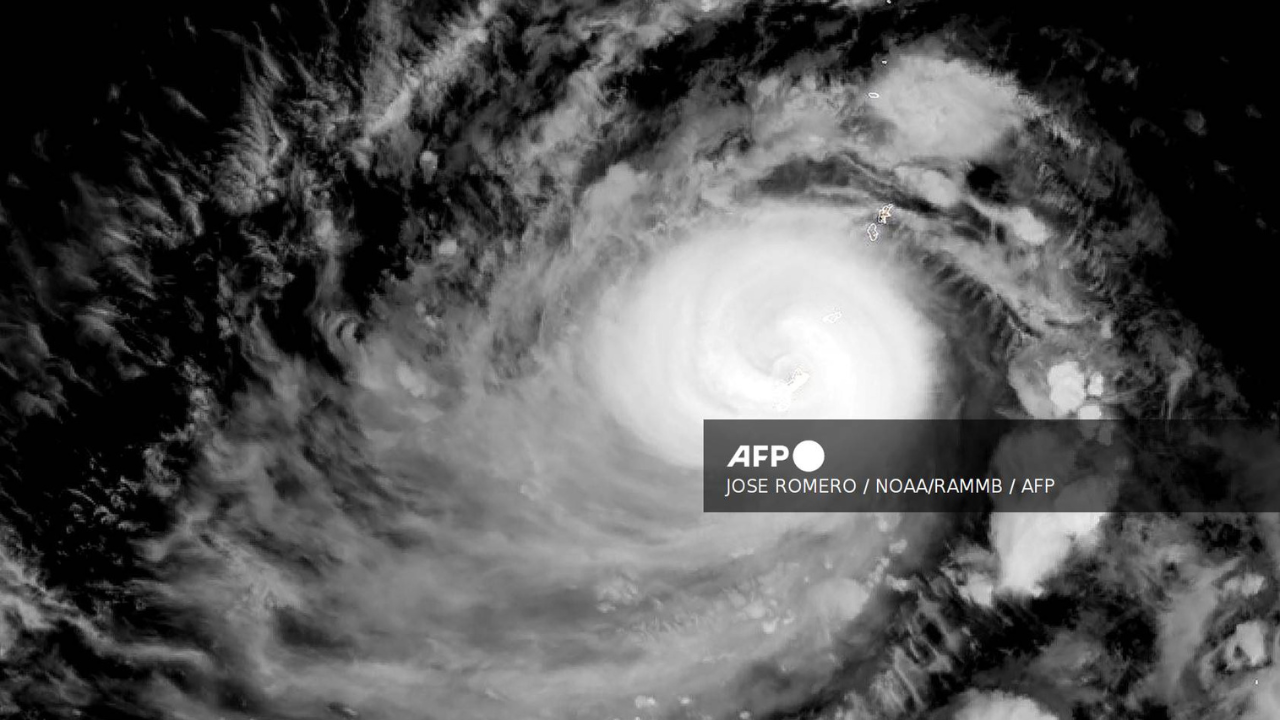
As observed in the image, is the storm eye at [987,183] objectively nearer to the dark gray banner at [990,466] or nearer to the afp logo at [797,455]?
the dark gray banner at [990,466]

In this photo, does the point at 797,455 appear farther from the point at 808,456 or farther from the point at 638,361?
the point at 638,361

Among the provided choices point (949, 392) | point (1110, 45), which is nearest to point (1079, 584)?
point (949, 392)

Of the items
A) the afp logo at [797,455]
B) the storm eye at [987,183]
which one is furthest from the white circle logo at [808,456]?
the storm eye at [987,183]

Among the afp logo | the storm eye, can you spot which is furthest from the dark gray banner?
the storm eye

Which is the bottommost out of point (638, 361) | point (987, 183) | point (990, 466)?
point (990, 466)

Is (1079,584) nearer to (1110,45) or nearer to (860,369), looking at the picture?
(860,369)

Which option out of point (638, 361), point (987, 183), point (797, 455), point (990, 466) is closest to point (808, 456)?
point (797, 455)

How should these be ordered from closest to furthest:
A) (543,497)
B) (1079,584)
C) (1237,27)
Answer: (1237,27) → (1079,584) → (543,497)
